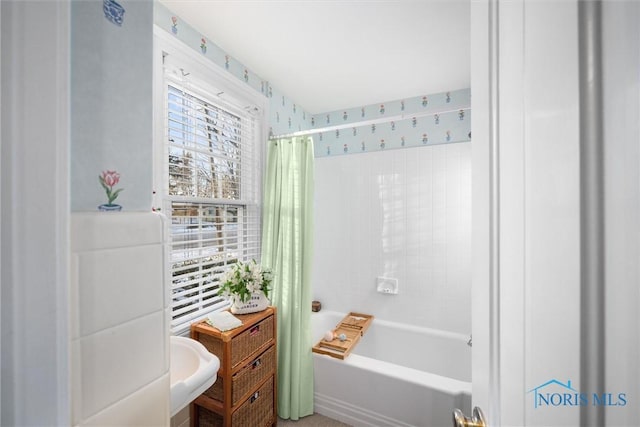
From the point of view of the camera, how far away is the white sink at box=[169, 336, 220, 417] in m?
0.84

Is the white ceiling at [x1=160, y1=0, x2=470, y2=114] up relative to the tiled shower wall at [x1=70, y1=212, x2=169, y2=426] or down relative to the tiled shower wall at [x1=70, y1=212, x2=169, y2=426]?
up

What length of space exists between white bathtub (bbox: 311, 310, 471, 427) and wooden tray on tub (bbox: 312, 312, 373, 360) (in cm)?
5

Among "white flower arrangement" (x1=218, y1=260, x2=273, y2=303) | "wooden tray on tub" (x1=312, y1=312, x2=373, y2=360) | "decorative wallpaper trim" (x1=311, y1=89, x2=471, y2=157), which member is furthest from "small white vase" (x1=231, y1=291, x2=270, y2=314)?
"decorative wallpaper trim" (x1=311, y1=89, x2=471, y2=157)

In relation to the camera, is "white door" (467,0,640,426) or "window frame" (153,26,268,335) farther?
"window frame" (153,26,268,335)

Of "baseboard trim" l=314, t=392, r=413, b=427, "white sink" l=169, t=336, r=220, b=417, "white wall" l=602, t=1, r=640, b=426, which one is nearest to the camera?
"white wall" l=602, t=1, r=640, b=426

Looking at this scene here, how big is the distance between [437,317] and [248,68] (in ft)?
8.69

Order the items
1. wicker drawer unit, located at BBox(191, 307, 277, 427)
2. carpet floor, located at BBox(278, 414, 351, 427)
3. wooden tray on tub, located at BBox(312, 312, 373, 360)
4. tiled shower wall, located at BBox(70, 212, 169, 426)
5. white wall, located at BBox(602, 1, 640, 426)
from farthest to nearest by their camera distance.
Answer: wooden tray on tub, located at BBox(312, 312, 373, 360)
carpet floor, located at BBox(278, 414, 351, 427)
wicker drawer unit, located at BBox(191, 307, 277, 427)
tiled shower wall, located at BBox(70, 212, 169, 426)
white wall, located at BBox(602, 1, 640, 426)

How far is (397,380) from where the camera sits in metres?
1.74

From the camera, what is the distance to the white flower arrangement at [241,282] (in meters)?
1.69

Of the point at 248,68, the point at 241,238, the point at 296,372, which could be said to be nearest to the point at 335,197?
the point at 241,238

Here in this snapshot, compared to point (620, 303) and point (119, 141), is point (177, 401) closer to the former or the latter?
point (119, 141)

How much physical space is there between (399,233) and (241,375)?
177cm

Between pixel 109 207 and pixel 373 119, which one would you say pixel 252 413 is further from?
pixel 373 119

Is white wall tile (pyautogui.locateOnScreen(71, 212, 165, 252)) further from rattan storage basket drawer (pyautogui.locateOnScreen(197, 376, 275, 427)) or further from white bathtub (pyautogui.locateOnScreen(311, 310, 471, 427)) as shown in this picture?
white bathtub (pyautogui.locateOnScreen(311, 310, 471, 427))
